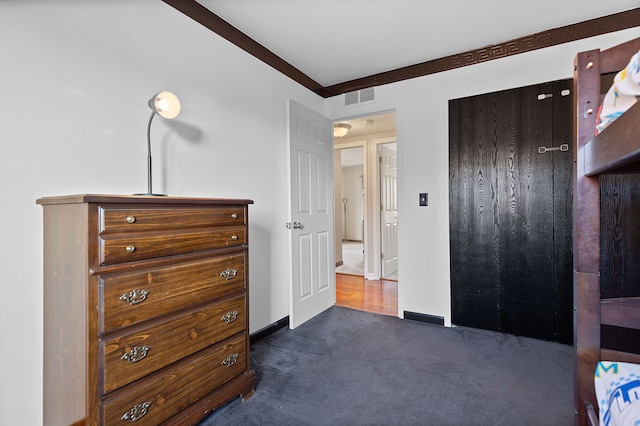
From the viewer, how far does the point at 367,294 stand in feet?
12.9

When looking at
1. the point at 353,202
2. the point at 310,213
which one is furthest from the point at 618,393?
the point at 353,202

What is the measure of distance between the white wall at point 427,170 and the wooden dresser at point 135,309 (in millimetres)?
1932

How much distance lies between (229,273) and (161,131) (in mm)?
964

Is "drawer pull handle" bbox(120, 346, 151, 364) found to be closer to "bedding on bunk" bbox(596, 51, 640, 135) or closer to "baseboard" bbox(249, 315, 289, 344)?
"baseboard" bbox(249, 315, 289, 344)

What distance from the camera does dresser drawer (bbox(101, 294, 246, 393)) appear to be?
1174mm

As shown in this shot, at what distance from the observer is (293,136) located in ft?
9.20

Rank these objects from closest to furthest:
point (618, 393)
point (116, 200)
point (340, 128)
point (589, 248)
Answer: point (618, 393), point (589, 248), point (116, 200), point (340, 128)

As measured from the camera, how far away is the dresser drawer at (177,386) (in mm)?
1196

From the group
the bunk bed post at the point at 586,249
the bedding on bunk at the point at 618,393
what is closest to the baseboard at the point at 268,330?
the bunk bed post at the point at 586,249

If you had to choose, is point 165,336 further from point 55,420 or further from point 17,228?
point 17,228

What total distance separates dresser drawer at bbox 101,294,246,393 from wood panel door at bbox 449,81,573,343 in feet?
6.82

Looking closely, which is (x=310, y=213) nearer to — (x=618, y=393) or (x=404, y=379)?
(x=404, y=379)

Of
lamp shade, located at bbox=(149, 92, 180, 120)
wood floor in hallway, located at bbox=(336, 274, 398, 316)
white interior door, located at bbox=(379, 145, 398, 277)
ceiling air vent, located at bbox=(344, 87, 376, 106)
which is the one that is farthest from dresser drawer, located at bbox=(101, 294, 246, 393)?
white interior door, located at bbox=(379, 145, 398, 277)

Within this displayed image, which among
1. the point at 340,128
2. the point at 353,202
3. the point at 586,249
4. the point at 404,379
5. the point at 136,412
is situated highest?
the point at 340,128
